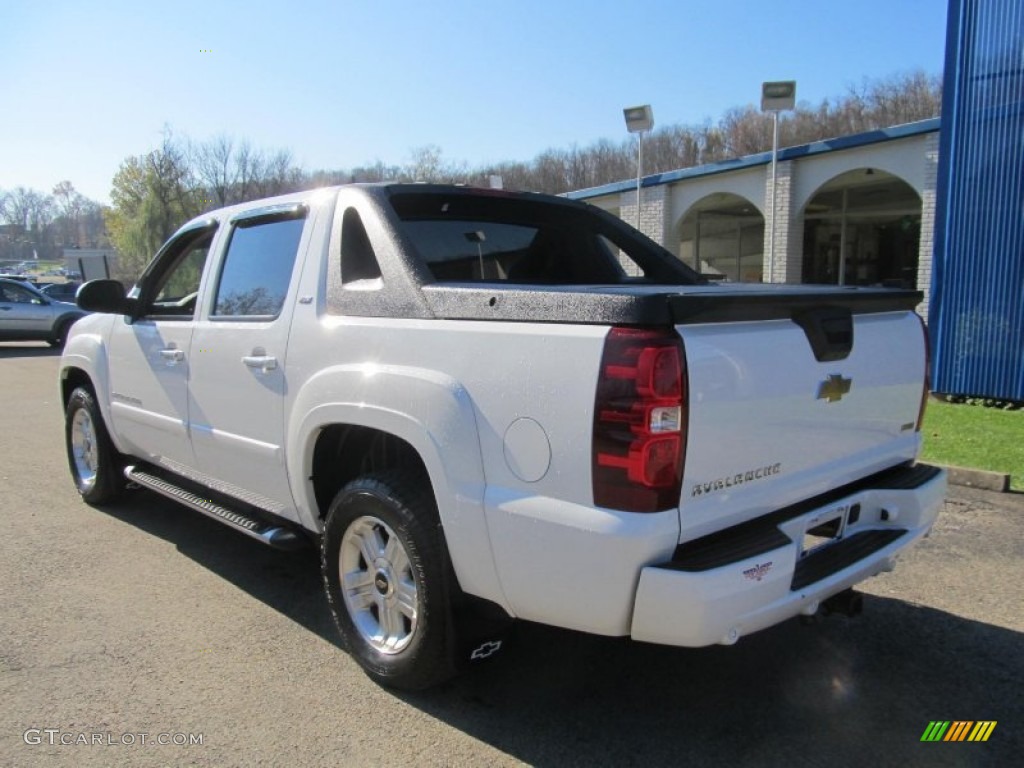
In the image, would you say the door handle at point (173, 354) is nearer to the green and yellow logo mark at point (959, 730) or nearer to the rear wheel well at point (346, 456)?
the rear wheel well at point (346, 456)

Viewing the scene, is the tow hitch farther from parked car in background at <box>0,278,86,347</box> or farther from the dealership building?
parked car in background at <box>0,278,86,347</box>

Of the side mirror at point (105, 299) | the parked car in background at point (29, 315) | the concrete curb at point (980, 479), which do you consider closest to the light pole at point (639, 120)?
the concrete curb at point (980, 479)

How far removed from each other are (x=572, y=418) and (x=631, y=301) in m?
0.39

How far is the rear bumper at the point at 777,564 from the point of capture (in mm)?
2256

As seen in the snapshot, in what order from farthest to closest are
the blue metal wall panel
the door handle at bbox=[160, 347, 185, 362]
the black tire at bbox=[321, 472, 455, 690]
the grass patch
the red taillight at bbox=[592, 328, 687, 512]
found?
the blue metal wall panel
the grass patch
the door handle at bbox=[160, 347, 185, 362]
the black tire at bbox=[321, 472, 455, 690]
the red taillight at bbox=[592, 328, 687, 512]

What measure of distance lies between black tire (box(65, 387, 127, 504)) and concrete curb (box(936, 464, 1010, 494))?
606 centimetres

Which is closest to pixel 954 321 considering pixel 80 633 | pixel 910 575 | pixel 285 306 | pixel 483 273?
pixel 910 575

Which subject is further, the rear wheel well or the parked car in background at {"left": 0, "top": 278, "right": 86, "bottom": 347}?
the parked car in background at {"left": 0, "top": 278, "right": 86, "bottom": 347}

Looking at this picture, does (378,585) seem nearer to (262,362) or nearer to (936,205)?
(262,362)

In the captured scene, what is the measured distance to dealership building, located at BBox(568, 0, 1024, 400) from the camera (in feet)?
28.4

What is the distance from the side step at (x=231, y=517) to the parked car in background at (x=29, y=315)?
55.5 ft

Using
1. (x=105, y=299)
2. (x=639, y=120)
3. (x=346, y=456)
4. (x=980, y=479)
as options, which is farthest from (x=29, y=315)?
(x=980, y=479)

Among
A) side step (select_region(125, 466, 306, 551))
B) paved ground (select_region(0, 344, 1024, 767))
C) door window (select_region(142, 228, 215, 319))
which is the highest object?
door window (select_region(142, 228, 215, 319))

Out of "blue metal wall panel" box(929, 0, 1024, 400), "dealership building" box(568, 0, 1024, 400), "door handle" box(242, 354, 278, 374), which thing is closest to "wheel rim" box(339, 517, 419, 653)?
"door handle" box(242, 354, 278, 374)
